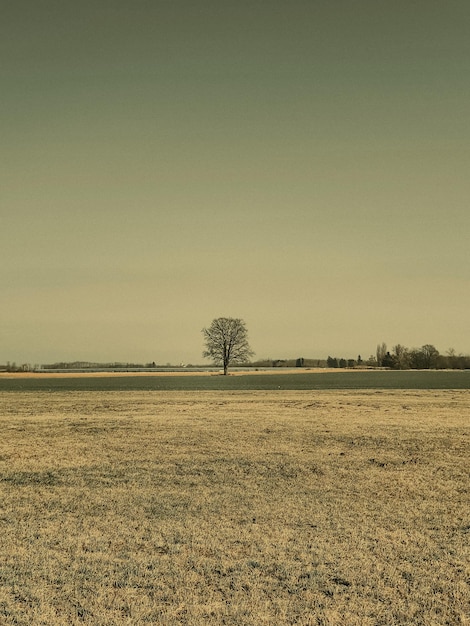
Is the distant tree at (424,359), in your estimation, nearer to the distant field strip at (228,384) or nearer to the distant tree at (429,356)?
the distant tree at (429,356)

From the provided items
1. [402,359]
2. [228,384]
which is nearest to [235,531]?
[228,384]

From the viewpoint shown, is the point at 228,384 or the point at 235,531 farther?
the point at 228,384

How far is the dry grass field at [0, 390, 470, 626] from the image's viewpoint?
4.99m

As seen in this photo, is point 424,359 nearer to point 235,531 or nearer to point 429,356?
point 429,356

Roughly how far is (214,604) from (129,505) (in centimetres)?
379

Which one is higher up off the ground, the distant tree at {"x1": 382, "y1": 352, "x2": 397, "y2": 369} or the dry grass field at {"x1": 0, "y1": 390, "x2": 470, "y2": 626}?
the distant tree at {"x1": 382, "y1": 352, "x2": 397, "y2": 369}

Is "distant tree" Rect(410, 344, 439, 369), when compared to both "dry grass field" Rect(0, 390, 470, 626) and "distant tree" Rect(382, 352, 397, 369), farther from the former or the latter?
"dry grass field" Rect(0, 390, 470, 626)

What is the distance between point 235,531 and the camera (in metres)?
7.15

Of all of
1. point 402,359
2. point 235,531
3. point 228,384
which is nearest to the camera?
point 235,531

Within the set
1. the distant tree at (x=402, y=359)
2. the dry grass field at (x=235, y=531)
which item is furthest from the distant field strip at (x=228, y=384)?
the distant tree at (x=402, y=359)

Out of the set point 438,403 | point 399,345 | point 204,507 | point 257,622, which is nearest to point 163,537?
point 204,507

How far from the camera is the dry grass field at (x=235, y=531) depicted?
4.99m

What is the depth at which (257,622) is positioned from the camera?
4.66 meters

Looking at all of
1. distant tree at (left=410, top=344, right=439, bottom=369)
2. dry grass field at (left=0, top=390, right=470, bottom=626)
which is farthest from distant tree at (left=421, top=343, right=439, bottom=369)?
dry grass field at (left=0, top=390, right=470, bottom=626)
